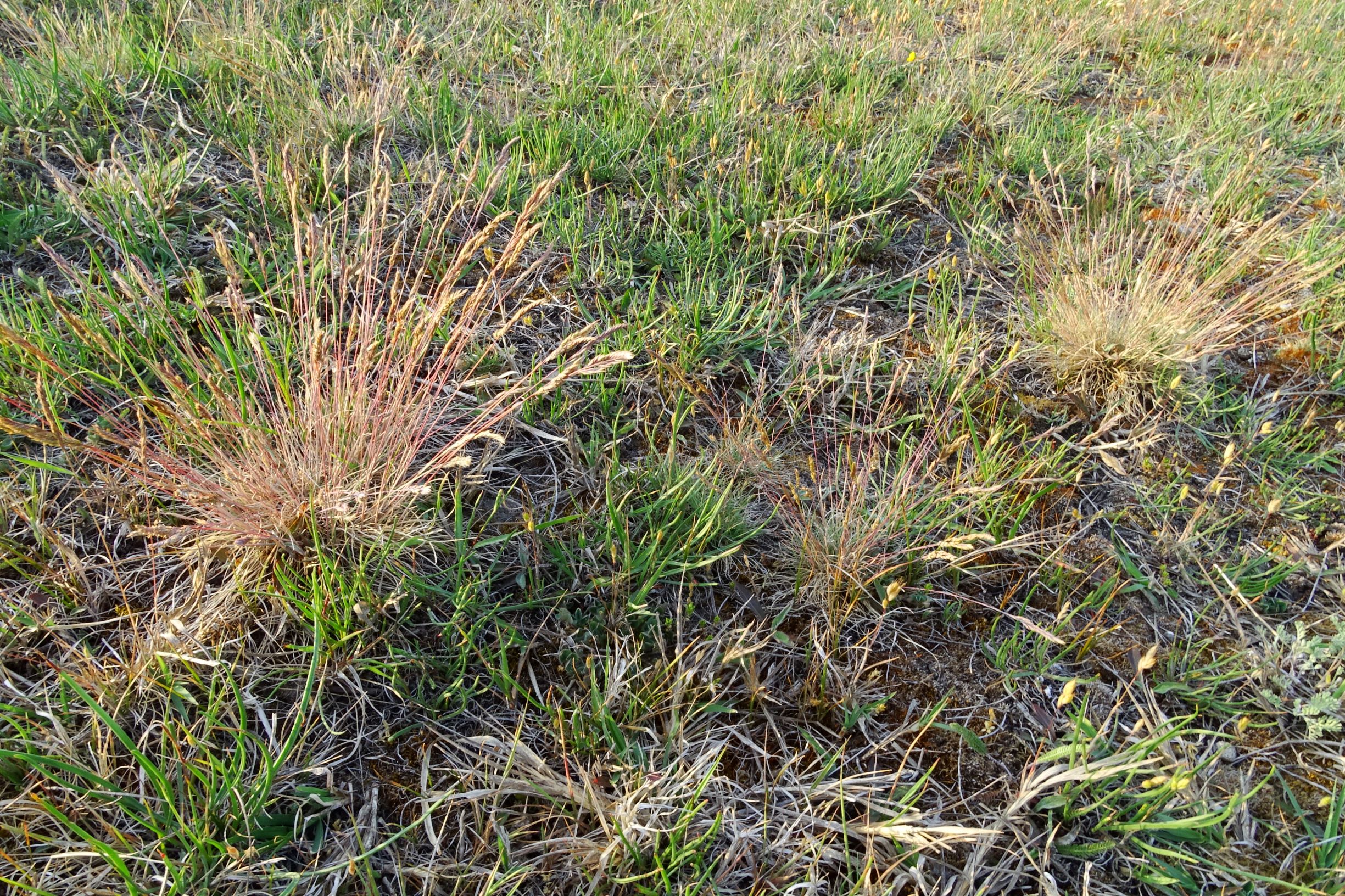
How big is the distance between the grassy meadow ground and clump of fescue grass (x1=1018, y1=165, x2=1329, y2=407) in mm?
21

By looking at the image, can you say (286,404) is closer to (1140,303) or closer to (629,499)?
(629,499)

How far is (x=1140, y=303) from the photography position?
242 cm

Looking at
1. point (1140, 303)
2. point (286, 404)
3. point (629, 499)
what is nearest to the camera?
point (286, 404)

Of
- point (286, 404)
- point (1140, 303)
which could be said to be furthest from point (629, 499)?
point (1140, 303)

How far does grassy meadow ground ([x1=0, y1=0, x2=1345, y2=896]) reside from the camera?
1499 millimetres

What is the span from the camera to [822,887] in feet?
4.84

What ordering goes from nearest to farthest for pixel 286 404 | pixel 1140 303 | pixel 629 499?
1. pixel 286 404
2. pixel 629 499
3. pixel 1140 303

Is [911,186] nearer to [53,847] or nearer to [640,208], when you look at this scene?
[640,208]

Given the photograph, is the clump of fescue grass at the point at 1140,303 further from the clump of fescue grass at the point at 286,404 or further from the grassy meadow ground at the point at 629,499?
the clump of fescue grass at the point at 286,404

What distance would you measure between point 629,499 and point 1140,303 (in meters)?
1.70

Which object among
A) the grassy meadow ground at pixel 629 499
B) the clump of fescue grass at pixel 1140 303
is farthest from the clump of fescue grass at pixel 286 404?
the clump of fescue grass at pixel 1140 303

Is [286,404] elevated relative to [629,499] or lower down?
elevated

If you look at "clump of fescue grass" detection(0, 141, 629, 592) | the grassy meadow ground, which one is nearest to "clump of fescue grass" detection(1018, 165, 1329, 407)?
the grassy meadow ground

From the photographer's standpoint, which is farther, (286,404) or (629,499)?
(629,499)
